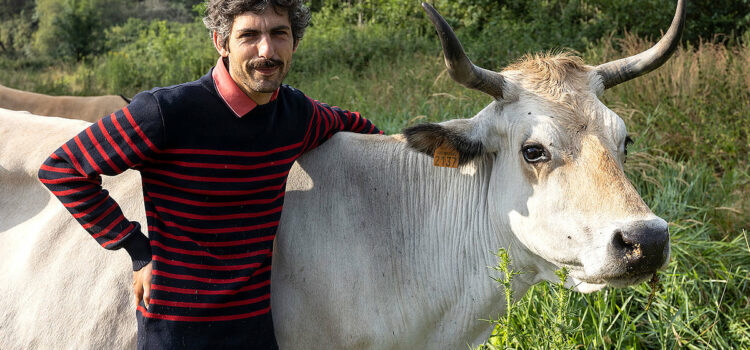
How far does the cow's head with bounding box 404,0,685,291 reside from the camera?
8.05ft

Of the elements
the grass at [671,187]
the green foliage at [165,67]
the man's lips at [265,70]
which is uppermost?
the man's lips at [265,70]

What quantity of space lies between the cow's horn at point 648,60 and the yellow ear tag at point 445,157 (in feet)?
2.75

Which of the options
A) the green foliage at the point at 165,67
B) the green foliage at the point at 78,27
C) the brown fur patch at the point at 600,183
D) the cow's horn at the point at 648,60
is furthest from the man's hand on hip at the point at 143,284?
the green foliage at the point at 78,27

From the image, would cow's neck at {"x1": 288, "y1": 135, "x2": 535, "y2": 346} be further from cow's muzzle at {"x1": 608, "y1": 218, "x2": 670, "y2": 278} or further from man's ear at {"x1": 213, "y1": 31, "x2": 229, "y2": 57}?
man's ear at {"x1": 213, "y1": 31, "x2": 229, "y2": 57}

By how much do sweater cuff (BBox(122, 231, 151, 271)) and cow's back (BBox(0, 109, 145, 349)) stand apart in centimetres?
31

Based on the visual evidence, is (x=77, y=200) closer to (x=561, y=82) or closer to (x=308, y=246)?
(x=308, y=246)

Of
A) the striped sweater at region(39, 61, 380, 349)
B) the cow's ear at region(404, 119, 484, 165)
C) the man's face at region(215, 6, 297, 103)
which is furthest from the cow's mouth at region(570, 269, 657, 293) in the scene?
the man's face at region(215, 6, 297, 103)

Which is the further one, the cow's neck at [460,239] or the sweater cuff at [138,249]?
the cow's neck at [460,239]

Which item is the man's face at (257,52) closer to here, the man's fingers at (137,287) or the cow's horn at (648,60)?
the man's fingers at (137,287)

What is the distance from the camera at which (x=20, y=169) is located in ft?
→ 10.9

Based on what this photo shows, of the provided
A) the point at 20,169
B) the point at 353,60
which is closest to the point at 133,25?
the point at 353,60

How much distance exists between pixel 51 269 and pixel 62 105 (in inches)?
190

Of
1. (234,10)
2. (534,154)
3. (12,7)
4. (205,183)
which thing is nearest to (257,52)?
(234,10)

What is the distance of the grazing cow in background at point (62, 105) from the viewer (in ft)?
22.9
